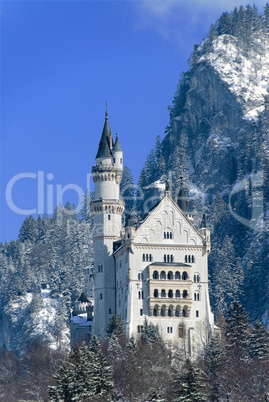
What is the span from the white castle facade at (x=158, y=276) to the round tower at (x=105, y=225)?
5.1 inches

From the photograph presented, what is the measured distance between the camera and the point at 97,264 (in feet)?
533

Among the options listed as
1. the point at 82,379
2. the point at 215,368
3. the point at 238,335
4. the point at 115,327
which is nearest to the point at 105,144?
the point at 115,327

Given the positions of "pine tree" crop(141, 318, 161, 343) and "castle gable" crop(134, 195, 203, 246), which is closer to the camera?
"pine tree" crop(141, 318, 161, 343)

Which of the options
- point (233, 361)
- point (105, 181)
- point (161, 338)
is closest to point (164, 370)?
point (233, 361)

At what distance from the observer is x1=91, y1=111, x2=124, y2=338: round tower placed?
160250mm

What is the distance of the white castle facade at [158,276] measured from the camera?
152 m

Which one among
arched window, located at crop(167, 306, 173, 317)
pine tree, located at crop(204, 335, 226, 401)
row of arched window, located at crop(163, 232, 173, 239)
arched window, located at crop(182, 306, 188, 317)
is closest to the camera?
pine tree, located at crop(204, 335, 226, 401)

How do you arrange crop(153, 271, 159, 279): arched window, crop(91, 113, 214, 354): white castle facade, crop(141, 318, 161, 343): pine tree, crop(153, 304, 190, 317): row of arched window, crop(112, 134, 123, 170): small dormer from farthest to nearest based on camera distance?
1. crop(112, 134, 123, 170): small dormer
2. crop(153, 271, 159, 279): arched window
3. crop(153, 304, 190, 317): row of arched window
4. crop(91, 113, 214, 354): white castle facade
5. crop(141, 318, 161, 343): pine tree

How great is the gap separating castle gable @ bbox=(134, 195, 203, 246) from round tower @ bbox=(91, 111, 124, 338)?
845cm

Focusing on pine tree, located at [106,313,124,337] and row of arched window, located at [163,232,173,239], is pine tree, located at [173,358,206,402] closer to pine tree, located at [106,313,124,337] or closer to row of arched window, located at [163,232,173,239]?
pine tree, located at [106,313,124,337]

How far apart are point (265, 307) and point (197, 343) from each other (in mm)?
51046

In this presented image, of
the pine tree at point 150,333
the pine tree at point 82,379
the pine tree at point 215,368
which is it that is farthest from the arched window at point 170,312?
the pine tree at point 82,379

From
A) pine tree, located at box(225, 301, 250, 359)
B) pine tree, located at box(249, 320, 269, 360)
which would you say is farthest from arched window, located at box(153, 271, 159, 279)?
pine tree, located at box(249, 320, 269, 360)

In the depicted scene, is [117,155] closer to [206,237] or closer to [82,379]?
[206,237]
